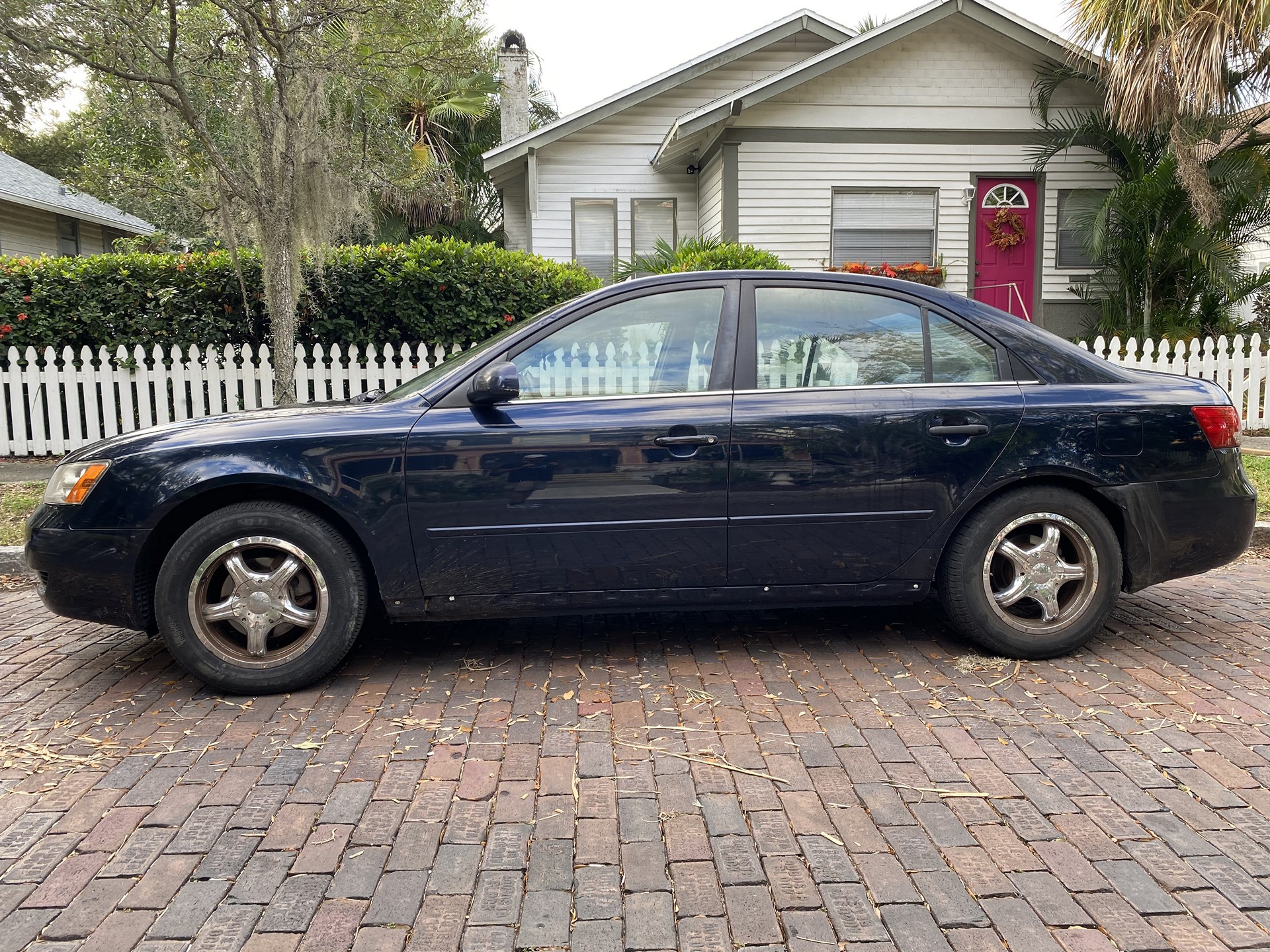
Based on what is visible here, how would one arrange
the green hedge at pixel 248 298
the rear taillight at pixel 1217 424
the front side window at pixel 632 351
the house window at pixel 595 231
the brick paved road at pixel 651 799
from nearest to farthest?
1. the brick paved road at pixel 651 799
2. the front side window at pixel 632 351
3. the rear taillight at pixel 1217 424
4. the green hedge at pixel 248 298
5. the house window at pixel 595 231

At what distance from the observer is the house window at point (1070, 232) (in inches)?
540

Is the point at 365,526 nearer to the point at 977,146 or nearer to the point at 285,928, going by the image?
the point at 285,928

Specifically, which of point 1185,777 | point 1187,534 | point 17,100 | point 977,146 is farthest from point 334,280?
point 977,146

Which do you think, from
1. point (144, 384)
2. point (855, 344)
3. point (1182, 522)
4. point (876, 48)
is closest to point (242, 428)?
point (855, 344)

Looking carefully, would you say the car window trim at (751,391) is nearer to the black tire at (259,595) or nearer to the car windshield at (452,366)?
the car windshield at (452,366)

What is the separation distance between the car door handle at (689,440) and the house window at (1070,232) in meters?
11.9

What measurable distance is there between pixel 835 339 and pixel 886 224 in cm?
1097

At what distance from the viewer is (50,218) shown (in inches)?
910

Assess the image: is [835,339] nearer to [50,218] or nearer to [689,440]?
[689,440]

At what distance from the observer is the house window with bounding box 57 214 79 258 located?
2366cm

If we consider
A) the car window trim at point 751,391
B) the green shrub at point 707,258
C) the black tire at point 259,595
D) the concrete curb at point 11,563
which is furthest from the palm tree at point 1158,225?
the concrete curb at point 11,563

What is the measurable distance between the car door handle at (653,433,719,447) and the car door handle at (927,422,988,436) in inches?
37.1

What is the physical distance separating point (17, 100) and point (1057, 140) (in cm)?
1284

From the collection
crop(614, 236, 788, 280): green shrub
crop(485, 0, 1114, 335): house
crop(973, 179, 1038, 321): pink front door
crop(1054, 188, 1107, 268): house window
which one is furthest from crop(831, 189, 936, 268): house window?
crop(614, 236, 788, 280): green shrub
